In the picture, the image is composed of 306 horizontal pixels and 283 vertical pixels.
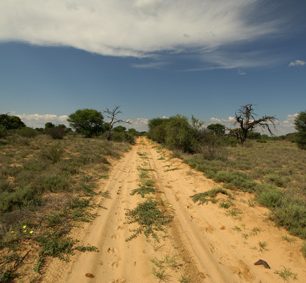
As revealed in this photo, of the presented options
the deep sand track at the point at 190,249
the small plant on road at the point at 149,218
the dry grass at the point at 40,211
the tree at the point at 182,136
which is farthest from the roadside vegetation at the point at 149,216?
the tree at the point at 182,136

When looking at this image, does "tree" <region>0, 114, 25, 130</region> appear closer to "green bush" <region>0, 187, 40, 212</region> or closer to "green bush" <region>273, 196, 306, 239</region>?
"green bush" <region>0, 187, 40, 212</region>

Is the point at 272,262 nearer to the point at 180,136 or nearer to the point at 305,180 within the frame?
the point at 305,180

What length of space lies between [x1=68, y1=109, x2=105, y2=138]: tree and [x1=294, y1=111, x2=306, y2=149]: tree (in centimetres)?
4006

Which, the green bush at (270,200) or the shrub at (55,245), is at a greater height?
the green bush at (270,200)

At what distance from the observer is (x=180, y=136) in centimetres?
2688

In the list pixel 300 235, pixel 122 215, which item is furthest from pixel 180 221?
pixel 300 235

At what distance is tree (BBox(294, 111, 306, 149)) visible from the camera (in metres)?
43.3

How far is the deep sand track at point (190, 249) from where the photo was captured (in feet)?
17.5

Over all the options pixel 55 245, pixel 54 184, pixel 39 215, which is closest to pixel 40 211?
pixel 39 215

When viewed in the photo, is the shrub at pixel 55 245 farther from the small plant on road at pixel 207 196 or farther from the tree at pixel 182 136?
the tree at pixel 182 136

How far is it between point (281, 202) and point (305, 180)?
694cm

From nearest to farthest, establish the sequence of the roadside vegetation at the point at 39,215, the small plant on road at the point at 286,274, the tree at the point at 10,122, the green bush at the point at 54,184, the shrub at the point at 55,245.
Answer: the small plant on road at the point at 286,274, the roadside vegetation at the point at 39,215, the shrub at the point at 55,245, the green bush at the point at 54,184, the tree at the point at 10,122

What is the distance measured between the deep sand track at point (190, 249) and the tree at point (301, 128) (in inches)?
1542

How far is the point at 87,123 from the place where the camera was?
66.9m
